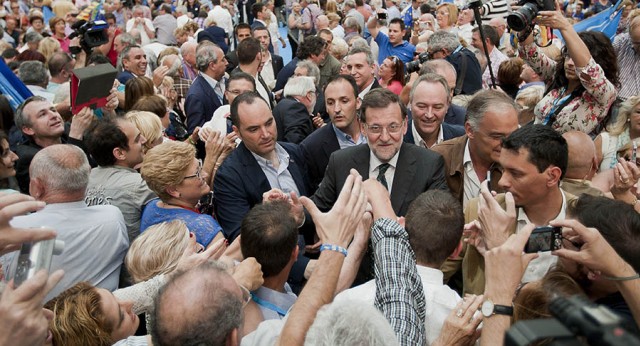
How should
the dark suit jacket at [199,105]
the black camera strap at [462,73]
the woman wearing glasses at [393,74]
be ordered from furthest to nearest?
the black camera strap at [462,73]
the woman wearing glasses at [393,74]
the dark suit jacket at [199,105]

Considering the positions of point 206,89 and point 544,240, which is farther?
point 206,89

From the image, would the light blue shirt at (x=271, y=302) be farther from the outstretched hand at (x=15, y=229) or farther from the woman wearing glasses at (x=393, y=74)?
the woman wearing glasses at (x=393, y=74)

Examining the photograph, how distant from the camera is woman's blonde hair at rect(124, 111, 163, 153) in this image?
13.5 feet

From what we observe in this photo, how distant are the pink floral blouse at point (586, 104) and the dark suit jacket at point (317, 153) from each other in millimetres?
1229

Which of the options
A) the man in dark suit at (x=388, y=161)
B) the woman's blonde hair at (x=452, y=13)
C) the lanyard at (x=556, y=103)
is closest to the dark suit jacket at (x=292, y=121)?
the man in dark suit at (x=388, y=161)

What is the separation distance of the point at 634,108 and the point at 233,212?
2.24 meters

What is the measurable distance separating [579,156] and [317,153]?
1.59m

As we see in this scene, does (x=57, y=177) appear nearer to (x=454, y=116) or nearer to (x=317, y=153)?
(x=317, y=153)

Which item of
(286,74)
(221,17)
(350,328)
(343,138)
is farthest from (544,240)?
(221,17)

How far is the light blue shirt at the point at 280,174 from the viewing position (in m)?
3.57

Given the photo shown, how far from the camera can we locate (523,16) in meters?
4.02

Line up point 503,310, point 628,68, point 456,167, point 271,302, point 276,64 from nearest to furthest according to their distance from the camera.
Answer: point 503,310 < point 271,302 < point 456,167 < point 628,68 < point 276,64

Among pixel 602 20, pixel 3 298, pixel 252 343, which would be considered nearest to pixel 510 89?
pixel 602 20

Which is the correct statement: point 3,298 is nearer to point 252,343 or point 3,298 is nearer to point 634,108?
point 252,343
